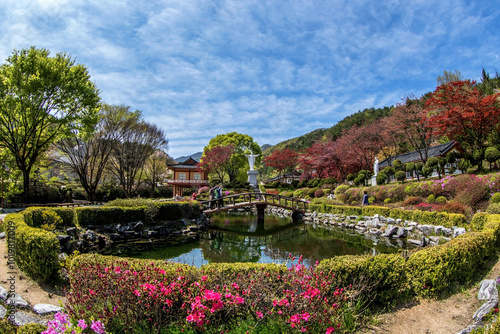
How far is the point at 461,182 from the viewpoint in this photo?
44.0 ft

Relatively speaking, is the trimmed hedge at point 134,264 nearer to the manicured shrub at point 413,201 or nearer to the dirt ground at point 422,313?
the dirt ground at point 422,313

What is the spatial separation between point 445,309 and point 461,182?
462 inches

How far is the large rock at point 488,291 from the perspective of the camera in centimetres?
424

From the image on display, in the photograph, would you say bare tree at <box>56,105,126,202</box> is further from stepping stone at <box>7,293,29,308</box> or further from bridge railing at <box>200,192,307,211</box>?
stepping stone at <box>7,293,29,308</box>

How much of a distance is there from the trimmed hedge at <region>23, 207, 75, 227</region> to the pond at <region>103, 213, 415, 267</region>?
2.24 m

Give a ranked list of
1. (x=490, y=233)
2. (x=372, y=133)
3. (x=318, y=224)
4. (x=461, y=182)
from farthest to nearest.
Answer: (x=372, y=133) → (x=318, y=224) → (x=461, y=182) → (x=490, y=233)

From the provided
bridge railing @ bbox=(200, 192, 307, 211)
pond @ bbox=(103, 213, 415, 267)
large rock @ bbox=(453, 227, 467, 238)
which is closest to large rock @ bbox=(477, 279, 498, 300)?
pond @ bbox=(103, 213, 415, 267)

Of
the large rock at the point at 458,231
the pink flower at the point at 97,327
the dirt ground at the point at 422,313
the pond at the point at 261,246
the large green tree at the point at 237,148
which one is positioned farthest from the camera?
the large green tree at the point at 237,148

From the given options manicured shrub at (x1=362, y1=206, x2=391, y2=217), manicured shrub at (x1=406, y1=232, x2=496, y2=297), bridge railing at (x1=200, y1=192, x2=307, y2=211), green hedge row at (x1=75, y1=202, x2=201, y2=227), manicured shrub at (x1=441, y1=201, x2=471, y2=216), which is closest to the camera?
manicured shrub at (x1=406, y1=232, x2=496, y2=297)

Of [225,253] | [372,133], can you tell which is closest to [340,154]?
[372,133]

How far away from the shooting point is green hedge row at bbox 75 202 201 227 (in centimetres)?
1225

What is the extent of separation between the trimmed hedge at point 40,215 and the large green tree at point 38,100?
26.3 feet

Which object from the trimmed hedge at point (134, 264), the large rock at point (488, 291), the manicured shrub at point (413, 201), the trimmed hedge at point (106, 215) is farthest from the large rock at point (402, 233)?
Answer: the trimmed hedge at point (106, 215)

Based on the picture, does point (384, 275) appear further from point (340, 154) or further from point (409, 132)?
point (340, 154)
